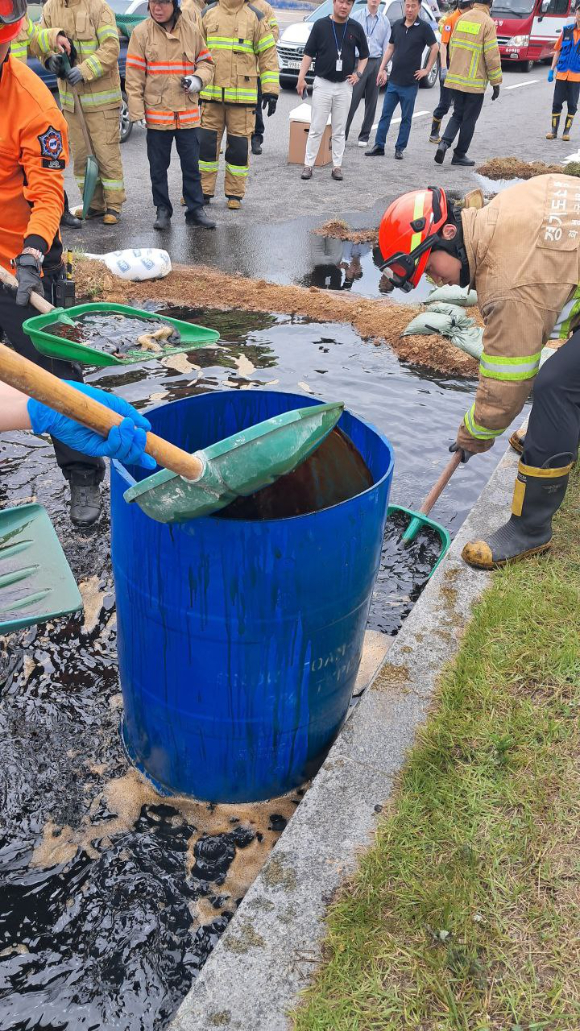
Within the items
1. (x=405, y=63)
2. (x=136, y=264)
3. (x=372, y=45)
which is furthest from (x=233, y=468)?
(x=372, y=45)

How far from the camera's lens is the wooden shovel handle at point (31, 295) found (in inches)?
133

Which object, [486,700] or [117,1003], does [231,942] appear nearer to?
[117,1003]

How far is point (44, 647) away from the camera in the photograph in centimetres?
311

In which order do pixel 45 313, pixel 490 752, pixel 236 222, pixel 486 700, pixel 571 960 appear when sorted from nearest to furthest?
1. pixel 571 960
2. pixel 490 752
3. pixel 486 700
4. pixel 45 313
5. pixel 236 222

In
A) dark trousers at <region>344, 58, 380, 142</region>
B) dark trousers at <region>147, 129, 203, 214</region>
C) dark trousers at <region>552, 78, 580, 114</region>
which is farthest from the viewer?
dark trousers at <region>552, 78, 580, 114</region>

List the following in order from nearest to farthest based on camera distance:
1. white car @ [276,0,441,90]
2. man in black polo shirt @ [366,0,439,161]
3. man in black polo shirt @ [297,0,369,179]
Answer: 1. man in black polo shirt @ [297,0,369,179]
2. man in black polo shirt @ [366,0,439,161]
3. white car @ [276,0,441,90]

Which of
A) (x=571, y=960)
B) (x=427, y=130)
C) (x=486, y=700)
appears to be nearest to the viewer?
(x=571, y=960)

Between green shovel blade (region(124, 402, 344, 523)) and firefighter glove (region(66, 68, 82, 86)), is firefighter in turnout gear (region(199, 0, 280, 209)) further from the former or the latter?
green shovel blade (region(124, 402, 344, 523))

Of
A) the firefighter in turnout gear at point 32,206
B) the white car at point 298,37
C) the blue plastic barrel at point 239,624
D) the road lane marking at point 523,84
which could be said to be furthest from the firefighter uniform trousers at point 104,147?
the road lane marking at point 523,84

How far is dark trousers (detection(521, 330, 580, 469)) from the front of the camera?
3066 millimetres

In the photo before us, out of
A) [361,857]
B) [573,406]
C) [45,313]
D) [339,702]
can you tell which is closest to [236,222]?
[45,313]

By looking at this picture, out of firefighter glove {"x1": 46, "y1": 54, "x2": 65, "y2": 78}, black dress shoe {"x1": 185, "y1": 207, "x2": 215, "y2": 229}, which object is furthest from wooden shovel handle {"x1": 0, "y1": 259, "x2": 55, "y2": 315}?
black dress shoe {"x1": 185, "y1": 207, "x2": 215, "y2": 229}

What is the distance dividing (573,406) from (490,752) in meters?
1.51

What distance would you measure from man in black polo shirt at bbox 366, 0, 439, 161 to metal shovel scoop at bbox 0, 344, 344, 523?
420 inches
